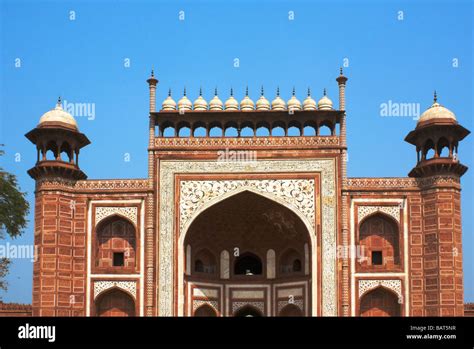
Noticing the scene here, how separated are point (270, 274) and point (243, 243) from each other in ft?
4.93

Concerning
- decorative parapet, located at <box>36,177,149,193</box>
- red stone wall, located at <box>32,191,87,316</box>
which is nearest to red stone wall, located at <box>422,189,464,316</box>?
decorative parapet, located at <box>36,177,149,193</box>

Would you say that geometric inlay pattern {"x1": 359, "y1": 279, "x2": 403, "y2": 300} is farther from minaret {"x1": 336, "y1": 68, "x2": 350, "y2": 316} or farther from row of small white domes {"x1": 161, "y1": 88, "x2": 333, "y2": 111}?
row of small white domes {"x1": 161, "y1": 88, "x2": 333, "y2": 111}

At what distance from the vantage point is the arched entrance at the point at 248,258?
1200 inches

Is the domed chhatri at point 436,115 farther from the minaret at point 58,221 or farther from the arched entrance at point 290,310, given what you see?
the minaret at point 58,221

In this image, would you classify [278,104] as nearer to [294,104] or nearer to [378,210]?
[294,104]

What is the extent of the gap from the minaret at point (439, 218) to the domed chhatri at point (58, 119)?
39.0 feet

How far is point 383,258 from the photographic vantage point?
96.1 feet

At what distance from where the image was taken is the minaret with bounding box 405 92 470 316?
28.0 metres

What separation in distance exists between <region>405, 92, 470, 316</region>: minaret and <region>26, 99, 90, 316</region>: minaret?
1123 cm

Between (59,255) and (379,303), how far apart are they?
426 inches

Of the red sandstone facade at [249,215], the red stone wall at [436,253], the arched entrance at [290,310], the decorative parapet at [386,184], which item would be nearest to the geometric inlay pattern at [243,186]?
the red sandstone facade at [249,215]
